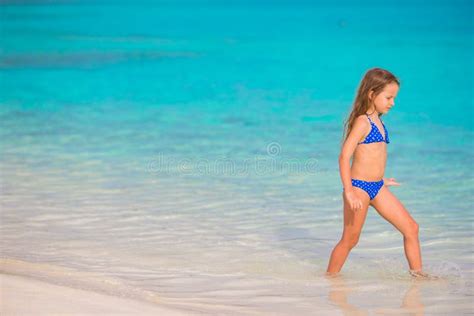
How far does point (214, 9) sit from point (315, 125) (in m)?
27.3

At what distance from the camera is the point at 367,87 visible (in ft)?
16.3

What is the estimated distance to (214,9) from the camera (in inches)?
1479

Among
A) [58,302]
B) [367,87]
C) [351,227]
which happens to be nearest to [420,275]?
[351,227]

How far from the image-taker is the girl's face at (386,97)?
4902 millimetres

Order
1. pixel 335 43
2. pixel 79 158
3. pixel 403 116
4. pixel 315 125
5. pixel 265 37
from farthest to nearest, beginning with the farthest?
pixel 265 37 < pixel 335 43 < pixel 403 116 < pixel 315 125 < pixel 79 158

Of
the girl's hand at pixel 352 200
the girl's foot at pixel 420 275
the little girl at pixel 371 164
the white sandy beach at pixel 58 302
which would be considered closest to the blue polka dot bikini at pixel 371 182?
the little girl at pixel 371 164

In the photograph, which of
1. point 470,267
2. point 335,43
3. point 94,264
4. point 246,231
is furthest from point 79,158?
point 335,43

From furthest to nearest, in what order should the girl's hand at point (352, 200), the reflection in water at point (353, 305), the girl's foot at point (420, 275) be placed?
the girl's foot at point (420, 275), the girl's hand at point (352, 200), the reflection in water at point (353, 305)

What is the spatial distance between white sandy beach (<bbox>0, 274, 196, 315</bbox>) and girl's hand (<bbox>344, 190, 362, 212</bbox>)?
1.21 metres

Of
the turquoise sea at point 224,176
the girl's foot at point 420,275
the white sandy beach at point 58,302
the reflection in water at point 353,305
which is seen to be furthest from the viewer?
the girl's foot at point 420,275

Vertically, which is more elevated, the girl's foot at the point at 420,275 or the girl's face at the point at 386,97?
the girl's face at the point at 386,97

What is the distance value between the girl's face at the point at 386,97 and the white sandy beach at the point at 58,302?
170 centimetres

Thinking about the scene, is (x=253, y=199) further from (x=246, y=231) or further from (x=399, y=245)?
(x=399, y=245)

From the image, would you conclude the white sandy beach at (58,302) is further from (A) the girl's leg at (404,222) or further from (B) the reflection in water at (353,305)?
(A) the girl's leg at (404,222)
